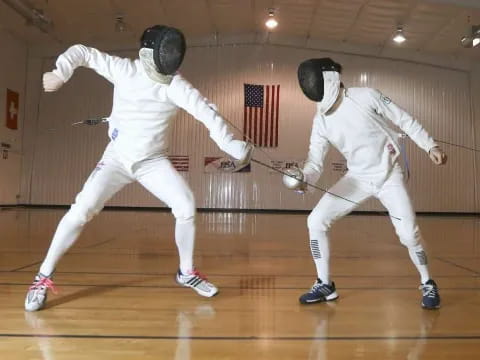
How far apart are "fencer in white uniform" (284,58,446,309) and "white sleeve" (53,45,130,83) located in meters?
1.13

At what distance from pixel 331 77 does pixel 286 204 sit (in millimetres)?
10779

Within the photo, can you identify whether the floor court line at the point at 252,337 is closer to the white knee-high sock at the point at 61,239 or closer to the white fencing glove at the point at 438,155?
the white knee-high sock at the point at 61,239

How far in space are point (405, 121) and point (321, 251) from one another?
0.92 m

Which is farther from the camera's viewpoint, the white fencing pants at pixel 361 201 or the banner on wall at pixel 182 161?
the banner on wall at pixel 182 161

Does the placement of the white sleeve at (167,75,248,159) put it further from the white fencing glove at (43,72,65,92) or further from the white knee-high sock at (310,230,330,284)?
the white knee-high sock at (310,230,330,284)

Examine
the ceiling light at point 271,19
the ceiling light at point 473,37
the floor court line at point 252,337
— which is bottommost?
the floor court line at point 252,337

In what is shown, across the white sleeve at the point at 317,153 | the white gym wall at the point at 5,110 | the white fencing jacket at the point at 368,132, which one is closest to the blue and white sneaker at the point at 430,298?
the white fencing jacket at the point at 368,132

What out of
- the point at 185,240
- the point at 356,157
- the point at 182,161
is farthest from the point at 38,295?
the point at 182,161

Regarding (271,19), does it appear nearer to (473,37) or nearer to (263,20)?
(263,20)

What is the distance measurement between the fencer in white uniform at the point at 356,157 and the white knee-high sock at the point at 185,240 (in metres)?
0.65

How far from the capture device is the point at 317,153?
2812 mm

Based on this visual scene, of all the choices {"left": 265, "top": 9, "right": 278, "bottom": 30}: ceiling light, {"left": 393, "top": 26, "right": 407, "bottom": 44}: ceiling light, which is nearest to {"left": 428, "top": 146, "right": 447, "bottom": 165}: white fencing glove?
{"left": 265, "top": 9, "right": 278, "bottom": 30}: ceiling light

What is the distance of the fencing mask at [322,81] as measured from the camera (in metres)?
2.68

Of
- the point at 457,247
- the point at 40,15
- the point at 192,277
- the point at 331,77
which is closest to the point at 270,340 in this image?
the point at 192,277
